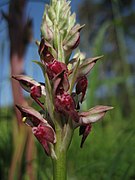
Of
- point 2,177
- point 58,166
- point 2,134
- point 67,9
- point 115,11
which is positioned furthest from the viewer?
point 115,11

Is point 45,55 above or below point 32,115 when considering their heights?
above

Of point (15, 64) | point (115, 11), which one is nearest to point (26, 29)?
point (15, 64)

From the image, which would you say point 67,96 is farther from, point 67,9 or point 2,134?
point 2,134

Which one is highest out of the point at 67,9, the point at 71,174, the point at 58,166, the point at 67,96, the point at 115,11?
the point at 115,11

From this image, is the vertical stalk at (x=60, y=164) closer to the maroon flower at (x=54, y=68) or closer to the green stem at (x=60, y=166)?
the green stem at (x=60, y=166)

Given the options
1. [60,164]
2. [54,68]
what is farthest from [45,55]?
[60,164]

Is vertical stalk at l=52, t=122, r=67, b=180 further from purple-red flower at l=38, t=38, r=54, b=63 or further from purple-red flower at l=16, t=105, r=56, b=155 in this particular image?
purple-red flower at l=38, t=38, r=54, b=63

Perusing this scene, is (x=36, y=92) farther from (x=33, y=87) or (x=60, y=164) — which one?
(x=60, y=164)

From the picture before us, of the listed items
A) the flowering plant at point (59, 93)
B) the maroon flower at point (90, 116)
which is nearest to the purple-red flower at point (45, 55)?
the flowering plant at point (59, 93)
